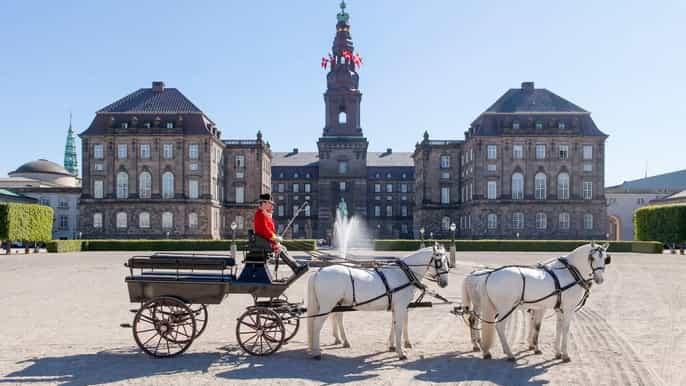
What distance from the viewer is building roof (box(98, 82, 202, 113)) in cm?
7294

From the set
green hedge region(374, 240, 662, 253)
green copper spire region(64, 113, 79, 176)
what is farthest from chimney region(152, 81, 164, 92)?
green copper spire region(64, 113, 79, 176)

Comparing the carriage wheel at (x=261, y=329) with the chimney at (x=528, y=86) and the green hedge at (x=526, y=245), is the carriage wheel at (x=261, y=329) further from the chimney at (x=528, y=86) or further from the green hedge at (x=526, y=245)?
the chimney at (x=528, y=86)

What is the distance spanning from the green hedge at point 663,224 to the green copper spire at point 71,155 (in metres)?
131

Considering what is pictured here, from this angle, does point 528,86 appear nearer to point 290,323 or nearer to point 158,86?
point 158,86

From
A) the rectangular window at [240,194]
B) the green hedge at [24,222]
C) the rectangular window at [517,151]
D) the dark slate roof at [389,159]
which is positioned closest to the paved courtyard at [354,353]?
the green hedge at [24,222]

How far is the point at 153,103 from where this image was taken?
73875 mm

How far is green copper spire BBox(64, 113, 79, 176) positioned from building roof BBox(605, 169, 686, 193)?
12285 cm

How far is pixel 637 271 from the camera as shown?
31.2 m

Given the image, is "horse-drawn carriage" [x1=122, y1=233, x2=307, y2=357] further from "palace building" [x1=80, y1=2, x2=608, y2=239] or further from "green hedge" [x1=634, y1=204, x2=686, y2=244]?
"palace building" [x1=80, y1=2, x2=608, y2=239]

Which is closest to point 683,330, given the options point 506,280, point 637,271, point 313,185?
point 506,280

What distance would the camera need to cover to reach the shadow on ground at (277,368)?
972cm

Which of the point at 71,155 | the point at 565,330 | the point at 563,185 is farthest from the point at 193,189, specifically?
the point at 71,155

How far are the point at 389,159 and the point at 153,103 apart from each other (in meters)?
58.1

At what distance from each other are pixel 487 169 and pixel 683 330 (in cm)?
5930
